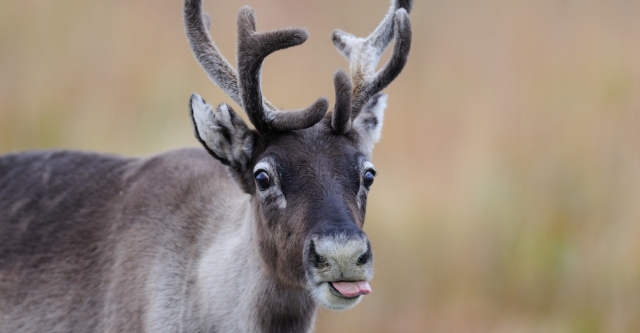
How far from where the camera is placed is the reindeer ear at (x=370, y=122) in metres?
6.44

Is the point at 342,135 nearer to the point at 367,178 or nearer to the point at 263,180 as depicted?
the point at 367,178

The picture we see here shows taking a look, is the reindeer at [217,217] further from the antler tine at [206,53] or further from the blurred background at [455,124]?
the blurred background at [455,124]

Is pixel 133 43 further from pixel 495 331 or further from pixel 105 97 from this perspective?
pixel 495 331

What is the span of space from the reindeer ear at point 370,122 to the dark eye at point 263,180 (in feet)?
2.62

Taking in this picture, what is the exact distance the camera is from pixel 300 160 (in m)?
5.82

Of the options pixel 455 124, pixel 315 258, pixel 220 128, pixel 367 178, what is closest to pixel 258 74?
pixel 220 128

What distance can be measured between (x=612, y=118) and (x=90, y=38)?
5.91 m

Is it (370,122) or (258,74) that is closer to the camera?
(258,74)

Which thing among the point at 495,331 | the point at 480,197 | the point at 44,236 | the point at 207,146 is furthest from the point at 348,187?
the point at 480,197

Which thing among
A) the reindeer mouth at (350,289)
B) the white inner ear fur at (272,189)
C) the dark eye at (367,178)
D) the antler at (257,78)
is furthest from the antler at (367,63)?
the reindeer mouth at (350,289)

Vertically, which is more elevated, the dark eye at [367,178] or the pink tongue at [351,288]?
the dark eye at [367,178]

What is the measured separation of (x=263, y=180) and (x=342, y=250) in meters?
0.79

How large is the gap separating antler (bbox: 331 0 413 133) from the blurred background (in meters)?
3.21

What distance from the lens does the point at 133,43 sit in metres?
11.9
